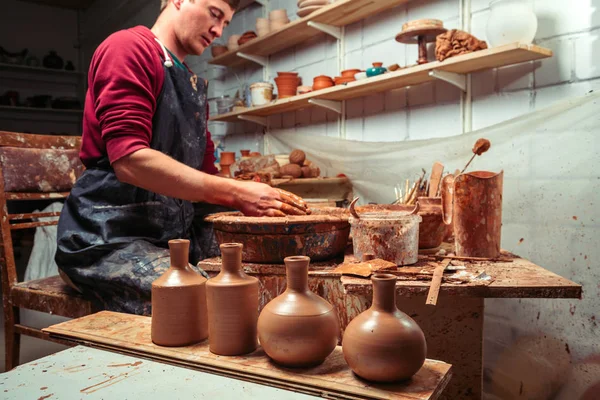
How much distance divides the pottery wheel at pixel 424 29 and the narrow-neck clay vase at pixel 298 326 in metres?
2.14

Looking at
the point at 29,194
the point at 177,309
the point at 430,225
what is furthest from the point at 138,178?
the point at 430,225

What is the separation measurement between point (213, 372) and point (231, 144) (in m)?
4.36

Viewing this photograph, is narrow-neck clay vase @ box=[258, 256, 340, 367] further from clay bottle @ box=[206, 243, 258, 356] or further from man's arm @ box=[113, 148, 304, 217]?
man's arm @ box=[113, 148, 304, 217]

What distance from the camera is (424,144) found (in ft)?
9.16

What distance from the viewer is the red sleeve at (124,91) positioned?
65.7 inches

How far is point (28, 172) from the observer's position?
226 cm

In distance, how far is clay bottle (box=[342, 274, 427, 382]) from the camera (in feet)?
2.82

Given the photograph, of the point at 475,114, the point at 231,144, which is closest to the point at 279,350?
the point at 475,114

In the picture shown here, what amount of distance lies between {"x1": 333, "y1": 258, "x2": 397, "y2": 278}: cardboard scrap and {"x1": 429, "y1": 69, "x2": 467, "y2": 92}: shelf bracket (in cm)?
163

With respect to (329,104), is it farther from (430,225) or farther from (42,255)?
(42,255)

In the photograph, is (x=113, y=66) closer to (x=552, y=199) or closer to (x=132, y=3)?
(x=552, y=199)

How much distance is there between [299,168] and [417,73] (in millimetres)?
1141

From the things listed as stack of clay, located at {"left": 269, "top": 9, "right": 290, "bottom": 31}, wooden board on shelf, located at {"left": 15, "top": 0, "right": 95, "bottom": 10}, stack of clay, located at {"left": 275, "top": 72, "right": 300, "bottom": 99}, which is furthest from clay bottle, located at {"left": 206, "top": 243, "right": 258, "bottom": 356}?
wooden board on shelf, located at {"left": 15, "top": 0, "right": 95, "bottom": 10}

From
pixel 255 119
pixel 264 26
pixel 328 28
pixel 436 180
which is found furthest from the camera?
pixel 255 119
